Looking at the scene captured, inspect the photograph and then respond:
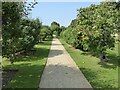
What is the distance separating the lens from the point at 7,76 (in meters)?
13.0

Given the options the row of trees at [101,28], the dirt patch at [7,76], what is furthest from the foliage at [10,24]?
the row of trees at [101,28]

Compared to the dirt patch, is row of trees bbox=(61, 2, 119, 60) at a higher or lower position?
higher

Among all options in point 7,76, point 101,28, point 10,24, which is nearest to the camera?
point 10,24

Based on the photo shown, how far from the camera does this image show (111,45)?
16203 mm

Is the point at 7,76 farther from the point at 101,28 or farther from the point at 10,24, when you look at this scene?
the point at 101,28

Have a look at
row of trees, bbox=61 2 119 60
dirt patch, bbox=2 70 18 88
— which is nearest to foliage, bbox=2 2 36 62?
dirt patch, bbox=2 70 18 88

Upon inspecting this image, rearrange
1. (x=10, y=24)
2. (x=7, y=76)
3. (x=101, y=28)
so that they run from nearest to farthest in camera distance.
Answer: (x=10, y=24)
(x=7, y=76)
(x=101, y=28)

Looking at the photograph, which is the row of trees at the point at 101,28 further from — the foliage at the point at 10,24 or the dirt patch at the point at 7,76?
the foliage at the point at 10,24

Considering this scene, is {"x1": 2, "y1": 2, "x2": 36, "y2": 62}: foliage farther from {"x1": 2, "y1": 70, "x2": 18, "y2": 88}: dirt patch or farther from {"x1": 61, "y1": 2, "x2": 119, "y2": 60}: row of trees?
{"x1": 61, "y1": 2, "x2": 119, "y2": 60}: row of trees

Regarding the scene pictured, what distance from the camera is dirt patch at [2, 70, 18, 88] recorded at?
38.2ft

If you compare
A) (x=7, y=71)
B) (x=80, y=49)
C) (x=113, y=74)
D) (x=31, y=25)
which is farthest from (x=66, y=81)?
(x=80, y=49)

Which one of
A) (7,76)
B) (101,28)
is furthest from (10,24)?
(101,28)

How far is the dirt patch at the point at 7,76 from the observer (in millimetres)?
11641

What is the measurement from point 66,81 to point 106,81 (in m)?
1.72
